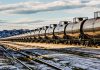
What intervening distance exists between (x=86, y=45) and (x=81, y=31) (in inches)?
95.8

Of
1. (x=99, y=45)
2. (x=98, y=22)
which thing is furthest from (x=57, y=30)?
(x=98, y=22)

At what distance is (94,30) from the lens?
3172 centimetres

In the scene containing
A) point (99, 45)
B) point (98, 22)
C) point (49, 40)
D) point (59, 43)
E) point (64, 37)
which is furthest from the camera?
point (49, 40)

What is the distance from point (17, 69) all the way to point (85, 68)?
3.57 m

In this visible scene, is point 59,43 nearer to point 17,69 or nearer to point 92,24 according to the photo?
point 92,24

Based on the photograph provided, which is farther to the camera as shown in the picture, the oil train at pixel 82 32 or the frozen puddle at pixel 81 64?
the oil train at pixel 82 32

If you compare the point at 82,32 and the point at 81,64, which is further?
the point at 82,32

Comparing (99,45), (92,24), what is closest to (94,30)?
(92,24)

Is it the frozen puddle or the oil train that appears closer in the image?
the frozen puddle

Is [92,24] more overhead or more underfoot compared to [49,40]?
more overhead

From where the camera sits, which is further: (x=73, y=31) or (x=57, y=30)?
(x=57, y=30)

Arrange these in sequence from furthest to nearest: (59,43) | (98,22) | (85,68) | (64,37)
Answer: (59,43)
(64,37)
(98,22)
(85,68)

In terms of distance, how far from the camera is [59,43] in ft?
166

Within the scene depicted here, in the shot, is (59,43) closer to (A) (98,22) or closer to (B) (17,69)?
(A) (98,22)
